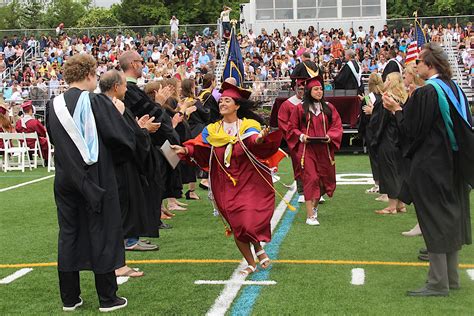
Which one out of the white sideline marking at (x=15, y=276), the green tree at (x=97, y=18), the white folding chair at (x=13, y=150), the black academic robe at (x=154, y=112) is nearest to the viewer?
the white sideline marking at (x=15, y=276)

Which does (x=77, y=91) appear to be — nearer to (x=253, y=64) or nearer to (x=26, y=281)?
(x=26, y=281)

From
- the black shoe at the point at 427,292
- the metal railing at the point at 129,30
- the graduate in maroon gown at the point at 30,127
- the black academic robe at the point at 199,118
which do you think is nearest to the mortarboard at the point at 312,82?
the black academic robe at the point at 199,118

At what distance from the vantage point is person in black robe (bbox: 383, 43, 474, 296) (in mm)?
6074

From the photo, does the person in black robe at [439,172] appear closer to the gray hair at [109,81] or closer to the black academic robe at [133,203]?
the gray hair at [109,81]

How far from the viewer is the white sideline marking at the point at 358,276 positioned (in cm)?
663

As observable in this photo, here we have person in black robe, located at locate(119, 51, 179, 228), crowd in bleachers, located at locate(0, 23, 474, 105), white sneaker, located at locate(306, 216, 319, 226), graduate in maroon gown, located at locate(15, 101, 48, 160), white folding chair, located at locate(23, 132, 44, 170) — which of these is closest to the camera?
person in black robe, located at locate(119, 51, 179, 228)

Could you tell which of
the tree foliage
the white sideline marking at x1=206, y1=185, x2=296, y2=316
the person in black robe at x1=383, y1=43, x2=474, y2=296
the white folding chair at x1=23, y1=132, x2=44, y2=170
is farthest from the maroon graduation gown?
the tree foliage

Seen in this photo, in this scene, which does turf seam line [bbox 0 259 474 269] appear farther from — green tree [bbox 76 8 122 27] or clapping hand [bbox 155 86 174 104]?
green tree [bbox 76 8 122 27]

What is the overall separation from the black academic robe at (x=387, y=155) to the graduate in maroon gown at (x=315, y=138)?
37.4 inches

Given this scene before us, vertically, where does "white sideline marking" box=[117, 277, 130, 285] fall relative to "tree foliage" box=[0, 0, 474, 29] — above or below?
below

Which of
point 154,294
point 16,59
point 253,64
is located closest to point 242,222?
point 154,294

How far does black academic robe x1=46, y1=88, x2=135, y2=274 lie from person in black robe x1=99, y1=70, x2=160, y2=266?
79cm

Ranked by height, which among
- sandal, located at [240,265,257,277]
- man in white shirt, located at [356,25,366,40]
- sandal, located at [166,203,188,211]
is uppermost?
man in white shirt, located at [356,25,366,40]

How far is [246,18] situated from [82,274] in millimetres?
31984
